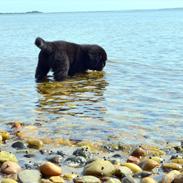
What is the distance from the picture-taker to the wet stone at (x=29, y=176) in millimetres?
5832

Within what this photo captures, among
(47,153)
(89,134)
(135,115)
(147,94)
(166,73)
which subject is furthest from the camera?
(166,73)

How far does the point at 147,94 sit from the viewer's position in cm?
1198

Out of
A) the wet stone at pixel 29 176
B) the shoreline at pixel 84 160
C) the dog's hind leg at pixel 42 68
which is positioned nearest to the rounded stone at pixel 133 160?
the shoreline at pixel 84 160

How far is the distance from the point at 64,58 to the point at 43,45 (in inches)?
34.4

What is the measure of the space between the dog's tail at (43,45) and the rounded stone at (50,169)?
24.0 ft

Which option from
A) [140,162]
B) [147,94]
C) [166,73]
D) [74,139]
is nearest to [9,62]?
[166,73]

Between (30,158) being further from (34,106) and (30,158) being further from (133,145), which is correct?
(34,106)

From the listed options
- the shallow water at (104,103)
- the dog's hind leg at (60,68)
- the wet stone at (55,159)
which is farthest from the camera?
the dog's hind leg at (60,68)

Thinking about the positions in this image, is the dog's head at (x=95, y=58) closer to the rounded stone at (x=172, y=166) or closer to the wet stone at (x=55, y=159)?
the wet stone at (x=55, y=159)

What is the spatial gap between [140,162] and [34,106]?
15.1ft

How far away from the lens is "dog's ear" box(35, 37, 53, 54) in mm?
13138

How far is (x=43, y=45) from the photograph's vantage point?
13.4 metres

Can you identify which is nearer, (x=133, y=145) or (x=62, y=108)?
(x=133, y=145)

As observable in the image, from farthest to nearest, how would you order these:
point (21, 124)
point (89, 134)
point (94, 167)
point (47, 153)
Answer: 1. point (21, 124)
2. point (89, 134)
3. point (47, 153)
4. point (94, 167)
